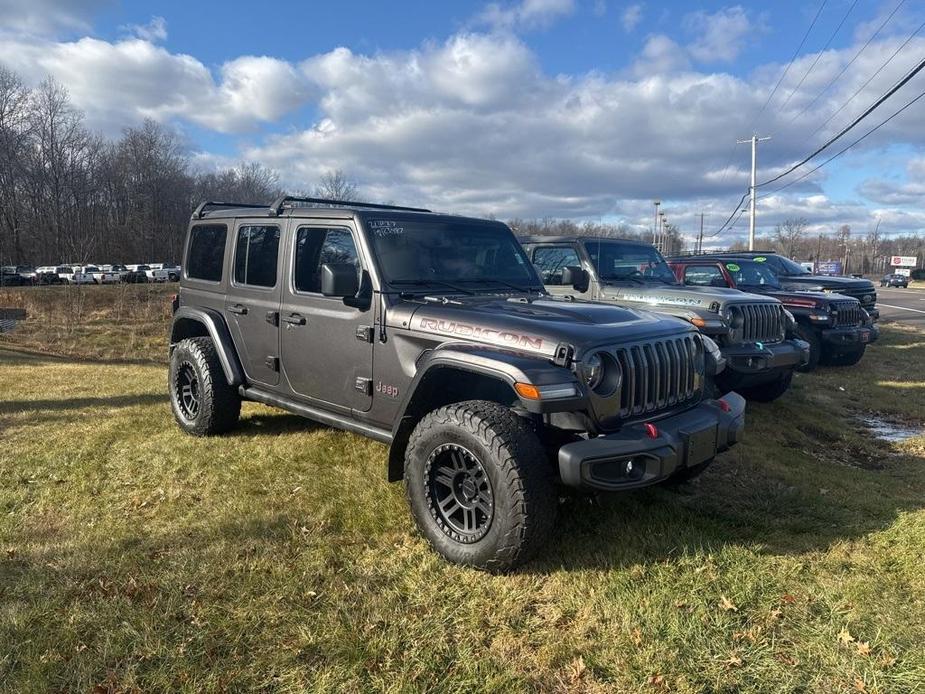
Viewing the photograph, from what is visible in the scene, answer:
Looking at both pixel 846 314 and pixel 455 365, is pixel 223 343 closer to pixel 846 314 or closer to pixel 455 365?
pixel 455 365

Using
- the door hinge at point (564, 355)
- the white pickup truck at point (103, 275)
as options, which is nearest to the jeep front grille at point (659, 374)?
the door hinge at point (564, 355)

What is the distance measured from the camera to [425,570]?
324 centimetres

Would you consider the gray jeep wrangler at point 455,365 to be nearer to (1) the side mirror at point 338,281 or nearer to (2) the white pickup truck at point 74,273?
(1) the side mirror at point 338,281

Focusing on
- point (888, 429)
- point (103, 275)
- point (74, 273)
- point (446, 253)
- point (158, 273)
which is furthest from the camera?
point (158, 273)

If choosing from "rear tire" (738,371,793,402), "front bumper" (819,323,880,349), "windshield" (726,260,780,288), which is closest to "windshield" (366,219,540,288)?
"rear tire" (738,371,793,402)

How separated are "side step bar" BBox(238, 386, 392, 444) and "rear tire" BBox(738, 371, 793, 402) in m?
4.95

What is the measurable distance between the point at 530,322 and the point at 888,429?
5327mm

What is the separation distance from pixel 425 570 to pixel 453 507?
0.36m

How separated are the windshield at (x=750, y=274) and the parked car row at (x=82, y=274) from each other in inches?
1396

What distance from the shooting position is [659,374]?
3.45m

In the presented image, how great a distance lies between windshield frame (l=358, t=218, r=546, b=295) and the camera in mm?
3980

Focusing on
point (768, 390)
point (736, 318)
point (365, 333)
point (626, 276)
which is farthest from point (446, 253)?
point (768, 390)

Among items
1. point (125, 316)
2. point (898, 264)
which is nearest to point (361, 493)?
point (125, 316)

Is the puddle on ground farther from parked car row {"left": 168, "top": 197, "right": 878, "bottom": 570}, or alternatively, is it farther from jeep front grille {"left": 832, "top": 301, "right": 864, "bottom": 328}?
parked car row {"left": 168, "top": 197, "right": 878, "bottom": 570}
